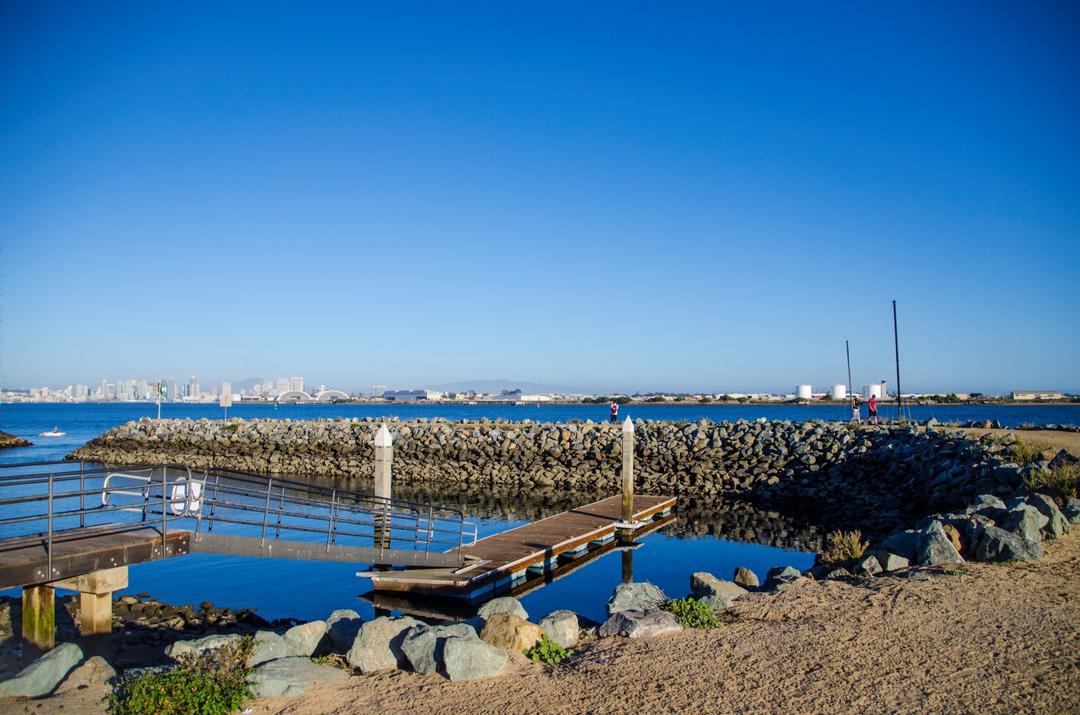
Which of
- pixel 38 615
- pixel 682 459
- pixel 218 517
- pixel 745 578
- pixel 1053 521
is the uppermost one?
pixel 218 517

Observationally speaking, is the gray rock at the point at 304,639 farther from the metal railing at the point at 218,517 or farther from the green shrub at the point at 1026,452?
the green shrub at the point at 1026,452

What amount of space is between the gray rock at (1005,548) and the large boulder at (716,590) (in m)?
3.34

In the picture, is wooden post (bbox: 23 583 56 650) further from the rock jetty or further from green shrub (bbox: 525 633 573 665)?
the rock jetty

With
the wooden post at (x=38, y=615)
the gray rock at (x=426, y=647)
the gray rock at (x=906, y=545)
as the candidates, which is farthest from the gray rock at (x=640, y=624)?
the wooden post at (x=38, y=615)

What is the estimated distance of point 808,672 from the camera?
6828mm

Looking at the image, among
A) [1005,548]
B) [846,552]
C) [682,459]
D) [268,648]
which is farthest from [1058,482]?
[682,459]

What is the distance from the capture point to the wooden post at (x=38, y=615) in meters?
8.95

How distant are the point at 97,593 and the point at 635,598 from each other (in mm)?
6481

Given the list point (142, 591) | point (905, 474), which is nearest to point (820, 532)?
point (905, 474)

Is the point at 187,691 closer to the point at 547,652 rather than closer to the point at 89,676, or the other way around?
the point at 89,676

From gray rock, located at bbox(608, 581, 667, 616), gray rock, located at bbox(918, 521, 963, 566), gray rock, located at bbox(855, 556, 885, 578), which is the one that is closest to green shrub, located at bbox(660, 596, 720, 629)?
gray rock, located at bbox(608, 581, 667, 616)

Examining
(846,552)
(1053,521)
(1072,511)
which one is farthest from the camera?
(846,552)

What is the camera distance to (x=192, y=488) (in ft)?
35.1

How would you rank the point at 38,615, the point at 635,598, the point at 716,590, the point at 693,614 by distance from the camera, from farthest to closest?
the point at 716,590
the point at 635,598
the point at 38,615
the point at 693,614
